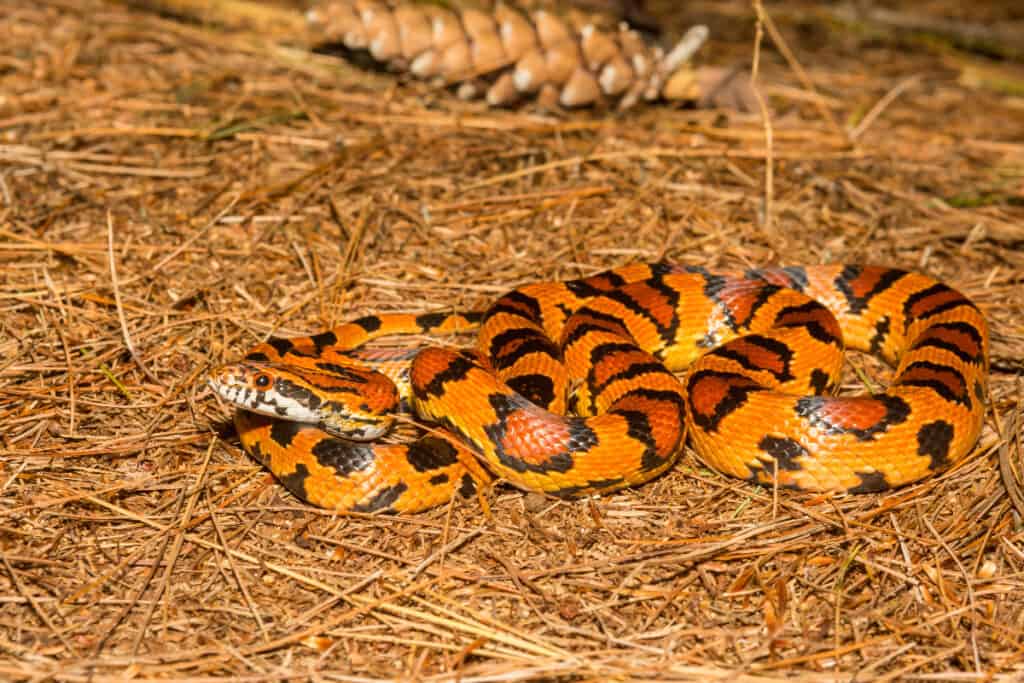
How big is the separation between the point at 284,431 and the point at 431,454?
2.28 feet

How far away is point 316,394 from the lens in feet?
13.7

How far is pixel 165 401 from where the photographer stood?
4.40m

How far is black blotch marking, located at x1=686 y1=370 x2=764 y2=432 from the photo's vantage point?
431cm

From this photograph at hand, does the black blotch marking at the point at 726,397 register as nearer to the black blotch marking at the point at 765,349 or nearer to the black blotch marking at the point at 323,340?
the black blotch marking at the point at 765,349

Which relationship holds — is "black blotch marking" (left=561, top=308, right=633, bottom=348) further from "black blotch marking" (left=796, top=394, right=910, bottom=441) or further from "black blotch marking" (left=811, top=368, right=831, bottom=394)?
"black blotch marking" (left=796, top=394, right=910, bottom=441)

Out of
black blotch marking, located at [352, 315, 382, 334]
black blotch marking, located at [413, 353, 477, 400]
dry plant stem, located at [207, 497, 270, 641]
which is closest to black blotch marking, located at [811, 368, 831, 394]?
black blotch marking, located at [413, 353, 477, 400]

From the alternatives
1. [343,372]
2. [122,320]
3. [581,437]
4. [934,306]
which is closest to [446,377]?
[343,372]

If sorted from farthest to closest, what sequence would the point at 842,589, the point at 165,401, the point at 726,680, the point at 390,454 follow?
the point at 165,401 < the point at 390,454 < the point at 842,589 < the point at 726,680

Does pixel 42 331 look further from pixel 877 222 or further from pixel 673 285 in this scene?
pixel 877 222

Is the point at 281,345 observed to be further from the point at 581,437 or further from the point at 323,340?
the point at 581,437

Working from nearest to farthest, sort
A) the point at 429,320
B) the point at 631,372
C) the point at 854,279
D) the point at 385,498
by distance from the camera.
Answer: the point at 385,498 < the point at 631,372 < the point at 429,320 < the point at 854,279

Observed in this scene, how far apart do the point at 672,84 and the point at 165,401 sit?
15.7ft

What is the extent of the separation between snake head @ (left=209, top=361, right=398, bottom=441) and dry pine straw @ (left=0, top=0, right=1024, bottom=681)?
0.36 metres

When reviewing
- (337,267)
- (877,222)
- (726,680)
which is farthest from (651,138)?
(726,680)
